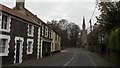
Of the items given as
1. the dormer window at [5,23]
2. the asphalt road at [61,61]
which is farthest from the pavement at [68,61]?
the dormer window at [5,23]

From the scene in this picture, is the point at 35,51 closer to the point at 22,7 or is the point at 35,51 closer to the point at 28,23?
the point at 28,23

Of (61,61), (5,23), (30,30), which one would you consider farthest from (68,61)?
(5,23)

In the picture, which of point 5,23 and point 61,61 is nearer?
point 5,23

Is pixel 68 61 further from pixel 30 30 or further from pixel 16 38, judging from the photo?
pixel 16 38

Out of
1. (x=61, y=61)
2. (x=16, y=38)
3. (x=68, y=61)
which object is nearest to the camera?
(x=16, y=38)

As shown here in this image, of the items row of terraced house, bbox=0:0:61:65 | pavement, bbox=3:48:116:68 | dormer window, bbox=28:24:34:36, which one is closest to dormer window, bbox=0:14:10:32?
row of terraced house, bbox=0:0:61:65

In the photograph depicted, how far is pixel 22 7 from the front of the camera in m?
35.7

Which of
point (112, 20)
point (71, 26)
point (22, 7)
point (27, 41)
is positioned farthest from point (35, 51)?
point (71, 26)

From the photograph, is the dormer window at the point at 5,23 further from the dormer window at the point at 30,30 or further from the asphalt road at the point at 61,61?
the dormer window at the point at 30,30

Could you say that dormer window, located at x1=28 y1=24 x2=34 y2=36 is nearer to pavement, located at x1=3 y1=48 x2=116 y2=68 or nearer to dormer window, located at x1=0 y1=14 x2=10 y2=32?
pavement, located at x1=3 y1=48 x2=116 y2=68

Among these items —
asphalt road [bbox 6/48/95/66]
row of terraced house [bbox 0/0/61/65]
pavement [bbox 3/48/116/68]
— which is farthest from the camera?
asphalt road [bbox 6/48/95/66]

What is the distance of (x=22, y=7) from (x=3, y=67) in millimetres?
17612

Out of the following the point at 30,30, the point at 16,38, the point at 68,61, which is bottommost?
the point at 68,61

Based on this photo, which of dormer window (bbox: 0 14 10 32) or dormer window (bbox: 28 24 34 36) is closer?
dormer window (bbox: 0 14 10 32)
